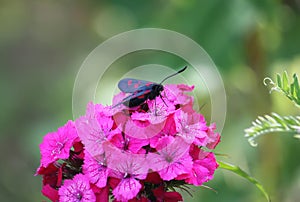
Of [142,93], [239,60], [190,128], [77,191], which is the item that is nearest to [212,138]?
[190,128]

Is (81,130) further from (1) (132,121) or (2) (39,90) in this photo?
(2) (39,90)

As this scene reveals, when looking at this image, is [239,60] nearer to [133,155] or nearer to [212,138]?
[212,138]

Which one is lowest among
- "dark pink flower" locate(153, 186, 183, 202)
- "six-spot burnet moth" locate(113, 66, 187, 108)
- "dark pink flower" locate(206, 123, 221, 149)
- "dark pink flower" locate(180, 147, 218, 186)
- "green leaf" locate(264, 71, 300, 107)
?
"dark pink flower" locate(153, 186, 183, 202)

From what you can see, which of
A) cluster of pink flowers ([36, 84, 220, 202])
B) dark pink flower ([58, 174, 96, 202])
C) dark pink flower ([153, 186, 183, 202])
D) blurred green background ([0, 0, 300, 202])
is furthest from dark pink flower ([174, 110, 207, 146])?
blurred green background ([0, 0, 300, 202])

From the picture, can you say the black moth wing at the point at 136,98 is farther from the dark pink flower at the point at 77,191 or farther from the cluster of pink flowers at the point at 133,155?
the dark pink flower at the point at 77,191

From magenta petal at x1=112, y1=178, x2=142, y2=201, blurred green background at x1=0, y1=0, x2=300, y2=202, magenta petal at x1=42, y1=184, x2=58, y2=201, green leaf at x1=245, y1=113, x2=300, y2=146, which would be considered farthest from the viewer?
blurred green background at x1=0, y1=0, x2=300, y2=202

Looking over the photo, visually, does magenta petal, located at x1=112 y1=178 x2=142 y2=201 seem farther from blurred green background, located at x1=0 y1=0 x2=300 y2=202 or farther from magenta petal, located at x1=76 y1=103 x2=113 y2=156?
blurred green background, located at x1=0 y1=0 x2=300 y2=202

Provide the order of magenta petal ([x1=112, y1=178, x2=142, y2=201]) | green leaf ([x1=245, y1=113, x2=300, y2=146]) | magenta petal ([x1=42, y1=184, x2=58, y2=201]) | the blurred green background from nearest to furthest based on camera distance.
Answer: magenta petal ([x1=112, y1=178, x2=142, y2=201])
magenta petal ([x1=42, y1=184, x2=58, y2=201])
green leaf ([x1=245, y1=113, x2=300, y2=146])
the blurred green background

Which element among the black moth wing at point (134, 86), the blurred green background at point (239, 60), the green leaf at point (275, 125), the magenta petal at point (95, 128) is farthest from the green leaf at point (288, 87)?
the blurred green background at point (239, 60)

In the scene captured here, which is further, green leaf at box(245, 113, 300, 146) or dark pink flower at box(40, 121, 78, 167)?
green leaf at box(245, 113, 300, 146)
